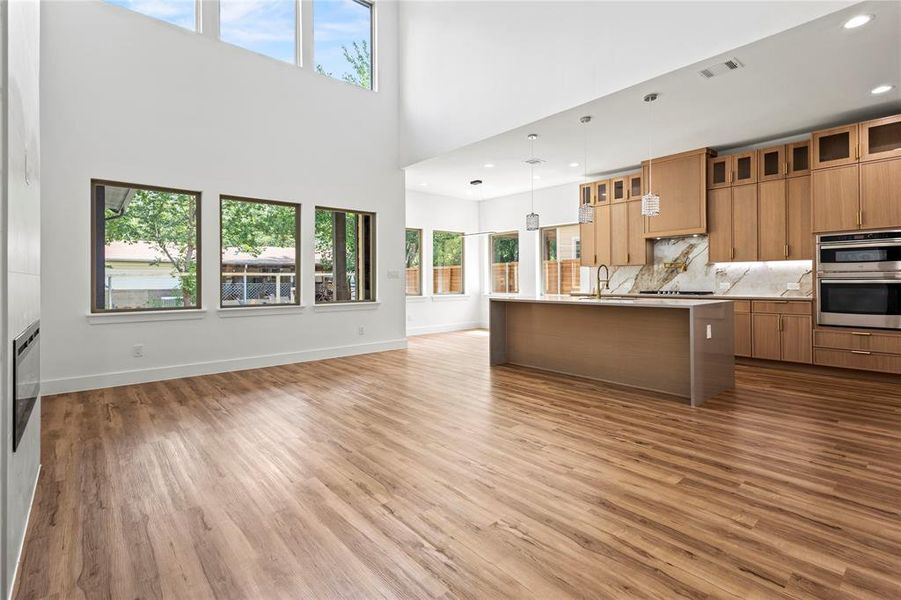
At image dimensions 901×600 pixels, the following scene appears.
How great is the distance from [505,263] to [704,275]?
449 centimetres

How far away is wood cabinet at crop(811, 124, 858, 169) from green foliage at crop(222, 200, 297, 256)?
6617 millimetres

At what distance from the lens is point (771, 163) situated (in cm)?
580

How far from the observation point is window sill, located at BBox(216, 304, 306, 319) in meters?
5.66

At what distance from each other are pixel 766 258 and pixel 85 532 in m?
7.07

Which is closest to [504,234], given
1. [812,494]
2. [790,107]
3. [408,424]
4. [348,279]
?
[348,279]

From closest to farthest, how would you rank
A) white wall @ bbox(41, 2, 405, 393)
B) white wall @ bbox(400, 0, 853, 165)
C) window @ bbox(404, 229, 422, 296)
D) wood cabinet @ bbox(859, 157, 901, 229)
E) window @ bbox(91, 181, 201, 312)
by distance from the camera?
white wall @ bbox(400, 0, 853, 165) < white wall @ bbox(41, 2, 405, 393) < wood cabinet @ bbox(859, 157, 901, 229) < window @ bbox(91, 181, 201, 312) < window @ bbox(404, 229, 422, 296)

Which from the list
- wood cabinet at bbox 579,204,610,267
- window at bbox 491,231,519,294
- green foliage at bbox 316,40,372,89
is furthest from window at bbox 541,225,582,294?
green foliage at bbox 316,40,372,89

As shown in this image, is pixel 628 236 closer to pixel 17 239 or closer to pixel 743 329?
pixel 743 329

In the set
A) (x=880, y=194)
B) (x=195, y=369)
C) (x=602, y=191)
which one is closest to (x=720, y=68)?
(x=880, y=194)

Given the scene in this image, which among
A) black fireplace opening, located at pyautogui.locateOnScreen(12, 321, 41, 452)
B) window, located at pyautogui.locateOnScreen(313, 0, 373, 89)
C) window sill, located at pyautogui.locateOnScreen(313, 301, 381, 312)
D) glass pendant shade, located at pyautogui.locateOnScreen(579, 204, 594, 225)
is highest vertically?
window, located at pyautogui.locateOnScreen(313, 0, 373, 89)

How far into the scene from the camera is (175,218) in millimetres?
5375

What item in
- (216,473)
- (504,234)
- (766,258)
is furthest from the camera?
(504,234)

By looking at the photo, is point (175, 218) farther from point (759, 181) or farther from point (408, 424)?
point (759, 181)

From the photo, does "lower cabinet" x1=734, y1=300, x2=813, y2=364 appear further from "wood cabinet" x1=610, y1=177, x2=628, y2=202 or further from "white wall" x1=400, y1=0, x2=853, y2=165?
"white wall" x1=400, y1=0, x2=853, y2=165
